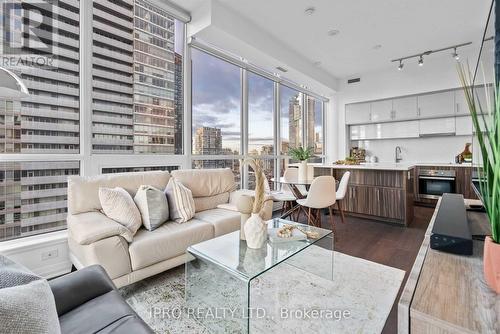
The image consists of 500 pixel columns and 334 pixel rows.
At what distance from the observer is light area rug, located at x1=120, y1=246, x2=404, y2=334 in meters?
1.58

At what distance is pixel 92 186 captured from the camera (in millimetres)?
2246

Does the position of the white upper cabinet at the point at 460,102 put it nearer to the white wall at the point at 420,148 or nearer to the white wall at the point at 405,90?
the white wall at the point at 405,90

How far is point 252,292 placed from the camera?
6.46ft

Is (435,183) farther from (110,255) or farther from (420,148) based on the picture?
(110,255)

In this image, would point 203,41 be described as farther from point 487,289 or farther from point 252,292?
point 487,289

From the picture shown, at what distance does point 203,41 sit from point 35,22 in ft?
6.41

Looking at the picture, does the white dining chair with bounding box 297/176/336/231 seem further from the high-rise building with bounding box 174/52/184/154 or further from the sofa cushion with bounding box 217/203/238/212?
the high-rise building with bounding box 174/52/184/154

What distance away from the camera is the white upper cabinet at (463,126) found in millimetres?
4787

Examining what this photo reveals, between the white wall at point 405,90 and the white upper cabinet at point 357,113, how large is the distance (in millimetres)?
115

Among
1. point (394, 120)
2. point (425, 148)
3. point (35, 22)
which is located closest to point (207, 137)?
point (35, 22)

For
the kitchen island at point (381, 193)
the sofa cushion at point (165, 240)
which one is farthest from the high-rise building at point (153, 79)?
the kitchen island at point (381, 193)

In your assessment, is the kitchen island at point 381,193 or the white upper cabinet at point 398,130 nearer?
the kitchen island at point 381,193

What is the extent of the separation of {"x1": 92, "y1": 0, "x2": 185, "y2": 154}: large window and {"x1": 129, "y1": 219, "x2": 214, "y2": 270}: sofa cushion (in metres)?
1.25

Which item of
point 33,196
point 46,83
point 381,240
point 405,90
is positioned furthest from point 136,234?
point 405,90
